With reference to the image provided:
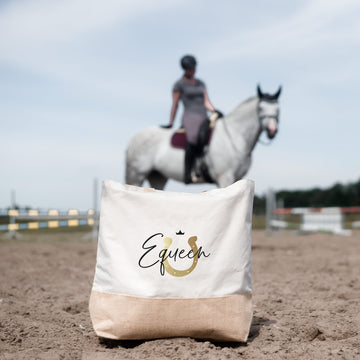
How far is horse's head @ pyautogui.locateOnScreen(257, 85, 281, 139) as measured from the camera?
6.22 meters

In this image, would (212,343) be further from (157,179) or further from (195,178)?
(157,179)

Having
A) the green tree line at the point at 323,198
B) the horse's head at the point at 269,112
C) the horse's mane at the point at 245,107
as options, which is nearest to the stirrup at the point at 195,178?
the horse's mane at the point at 245,107

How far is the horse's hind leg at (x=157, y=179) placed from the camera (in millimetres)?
7445

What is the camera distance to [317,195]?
2472cm

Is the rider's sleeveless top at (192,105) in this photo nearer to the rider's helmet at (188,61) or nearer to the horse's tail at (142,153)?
the rider's helmet at (188,61)

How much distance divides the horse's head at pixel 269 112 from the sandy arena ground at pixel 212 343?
2038 mm

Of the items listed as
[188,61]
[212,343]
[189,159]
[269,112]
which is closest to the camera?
[212,343]

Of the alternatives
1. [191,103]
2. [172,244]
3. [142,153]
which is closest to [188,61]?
[191,103]

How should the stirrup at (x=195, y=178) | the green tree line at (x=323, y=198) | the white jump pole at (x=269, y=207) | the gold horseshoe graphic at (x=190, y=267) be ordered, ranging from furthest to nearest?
the green tree line at (x=323, y=198) < the white jump pole at (x=269, y=207) < the stirrup at (x=195, y=178) < the gold horseshoe graphic at (x=190, y=267)

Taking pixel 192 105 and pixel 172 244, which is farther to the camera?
pixel 192 105

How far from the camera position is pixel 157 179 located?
7.49m

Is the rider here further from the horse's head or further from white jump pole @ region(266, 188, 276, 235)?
white jump pole @ region(266, 188, 276, 235)

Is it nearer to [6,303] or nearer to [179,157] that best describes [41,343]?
[6,303]

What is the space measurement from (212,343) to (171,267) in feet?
1.47
